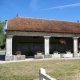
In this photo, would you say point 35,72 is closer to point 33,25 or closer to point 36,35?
point 36,35

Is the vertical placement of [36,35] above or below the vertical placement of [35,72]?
above

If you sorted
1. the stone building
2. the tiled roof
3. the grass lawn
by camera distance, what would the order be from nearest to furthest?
1. the grass lawn
2. the stone building
3. the tiled roof

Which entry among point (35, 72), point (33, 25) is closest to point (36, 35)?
point (33, 25)

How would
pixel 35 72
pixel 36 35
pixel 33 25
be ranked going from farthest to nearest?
pixel 33 25 < pixel 36 35 < pixel 35 72

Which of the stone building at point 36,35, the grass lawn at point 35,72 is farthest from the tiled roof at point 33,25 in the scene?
the grass lawn at point 35,72

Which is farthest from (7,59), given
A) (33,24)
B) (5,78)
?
(5,78)

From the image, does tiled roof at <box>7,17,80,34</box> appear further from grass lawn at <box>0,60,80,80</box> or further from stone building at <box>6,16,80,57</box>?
grass lawn at <box>0,60,80,80</box>

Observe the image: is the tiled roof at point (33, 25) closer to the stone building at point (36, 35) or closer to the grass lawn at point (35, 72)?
the stone building at point (36, 35)

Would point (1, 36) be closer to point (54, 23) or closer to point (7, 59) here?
point (54, 23)

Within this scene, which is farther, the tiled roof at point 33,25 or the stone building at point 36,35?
the tiled roof at point 33,25

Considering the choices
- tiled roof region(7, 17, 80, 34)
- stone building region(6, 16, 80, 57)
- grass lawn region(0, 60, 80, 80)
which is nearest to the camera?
grass lawn region(0, 60, 80, 80)

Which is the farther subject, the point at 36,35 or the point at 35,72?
the point at 36,35

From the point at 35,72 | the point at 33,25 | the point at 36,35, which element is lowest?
the point at 35,72

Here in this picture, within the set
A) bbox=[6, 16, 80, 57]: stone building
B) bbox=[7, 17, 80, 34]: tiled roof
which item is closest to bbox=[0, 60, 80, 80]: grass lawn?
bbox=[6, 16, 80, 57]: stone building
